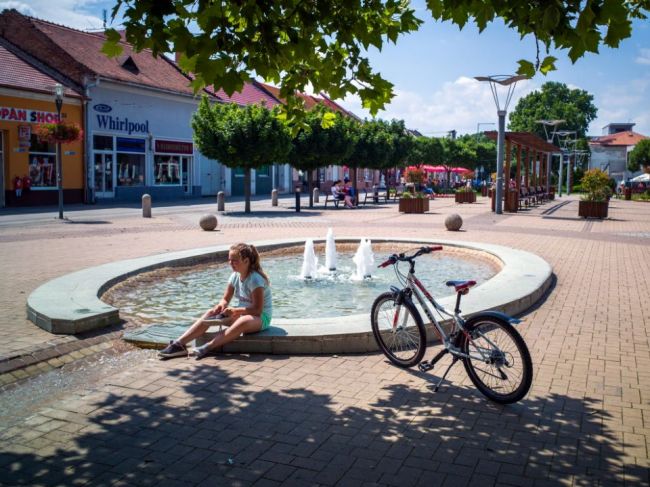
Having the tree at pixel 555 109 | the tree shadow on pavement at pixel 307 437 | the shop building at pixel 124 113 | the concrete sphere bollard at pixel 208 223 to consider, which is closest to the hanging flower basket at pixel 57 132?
the shop building at pixel 124 113

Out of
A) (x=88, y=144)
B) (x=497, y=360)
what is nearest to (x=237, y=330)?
(x=497, y=360)

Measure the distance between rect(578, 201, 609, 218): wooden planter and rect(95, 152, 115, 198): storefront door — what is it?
2264 cm

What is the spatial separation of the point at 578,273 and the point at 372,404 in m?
7.14

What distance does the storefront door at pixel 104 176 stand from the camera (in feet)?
104

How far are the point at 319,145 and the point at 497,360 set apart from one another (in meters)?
27.2

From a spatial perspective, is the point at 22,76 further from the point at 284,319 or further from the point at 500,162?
the point at 284,319

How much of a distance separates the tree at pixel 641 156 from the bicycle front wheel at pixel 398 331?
94.2 m

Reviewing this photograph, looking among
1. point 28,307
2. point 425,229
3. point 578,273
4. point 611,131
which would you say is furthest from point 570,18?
point 611,131

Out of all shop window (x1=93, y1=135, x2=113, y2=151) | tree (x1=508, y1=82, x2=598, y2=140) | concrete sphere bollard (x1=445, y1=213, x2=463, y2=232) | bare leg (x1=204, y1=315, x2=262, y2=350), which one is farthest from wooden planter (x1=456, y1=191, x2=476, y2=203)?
tree (x1=508, y1=82, x2=598, y2=140)

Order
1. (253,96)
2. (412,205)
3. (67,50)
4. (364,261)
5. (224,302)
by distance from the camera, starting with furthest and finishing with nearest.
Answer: (253,96) < (67,50) < (412,205) < (364,261) < (224,302)

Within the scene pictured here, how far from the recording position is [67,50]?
3103cm

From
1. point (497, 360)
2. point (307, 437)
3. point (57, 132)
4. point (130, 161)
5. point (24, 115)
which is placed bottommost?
point (307, 437)

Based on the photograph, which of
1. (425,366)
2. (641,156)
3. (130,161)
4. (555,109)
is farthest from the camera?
(641,156)

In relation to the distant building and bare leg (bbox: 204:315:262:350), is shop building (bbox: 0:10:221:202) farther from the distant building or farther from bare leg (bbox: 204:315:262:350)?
the distant building
